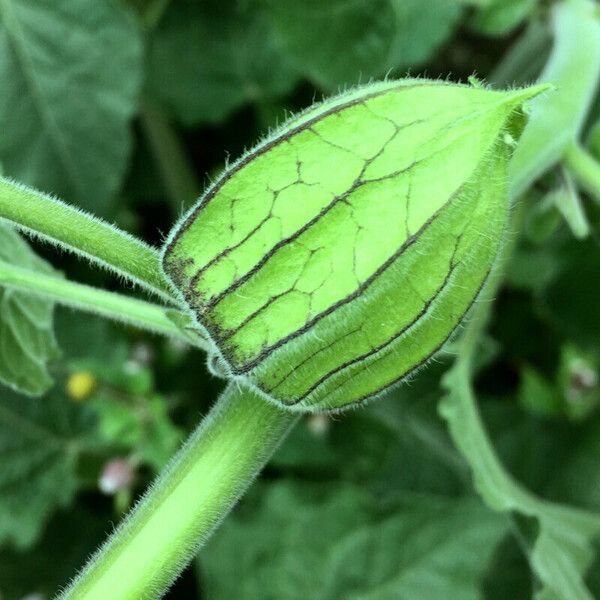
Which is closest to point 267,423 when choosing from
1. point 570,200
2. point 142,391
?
point 570,200

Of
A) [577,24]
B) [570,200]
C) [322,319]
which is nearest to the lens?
[322,319]

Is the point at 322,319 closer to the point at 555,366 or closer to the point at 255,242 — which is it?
the point at 255,242

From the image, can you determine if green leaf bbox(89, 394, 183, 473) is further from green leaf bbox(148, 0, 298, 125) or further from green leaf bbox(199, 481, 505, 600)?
green leaf bbox(148, 0, 298, 125)

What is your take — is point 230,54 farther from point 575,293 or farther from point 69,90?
point 575,293

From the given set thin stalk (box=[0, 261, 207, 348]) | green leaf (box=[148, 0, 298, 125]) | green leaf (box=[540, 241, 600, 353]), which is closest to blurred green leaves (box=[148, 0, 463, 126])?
green leaf (box=[148, 0, 298, 125])

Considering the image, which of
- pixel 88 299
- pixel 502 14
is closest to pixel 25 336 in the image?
pixel 88 299

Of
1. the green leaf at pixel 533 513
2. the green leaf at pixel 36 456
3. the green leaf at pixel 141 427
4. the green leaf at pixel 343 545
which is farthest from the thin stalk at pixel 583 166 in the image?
the green leaf at pixel 36 456
